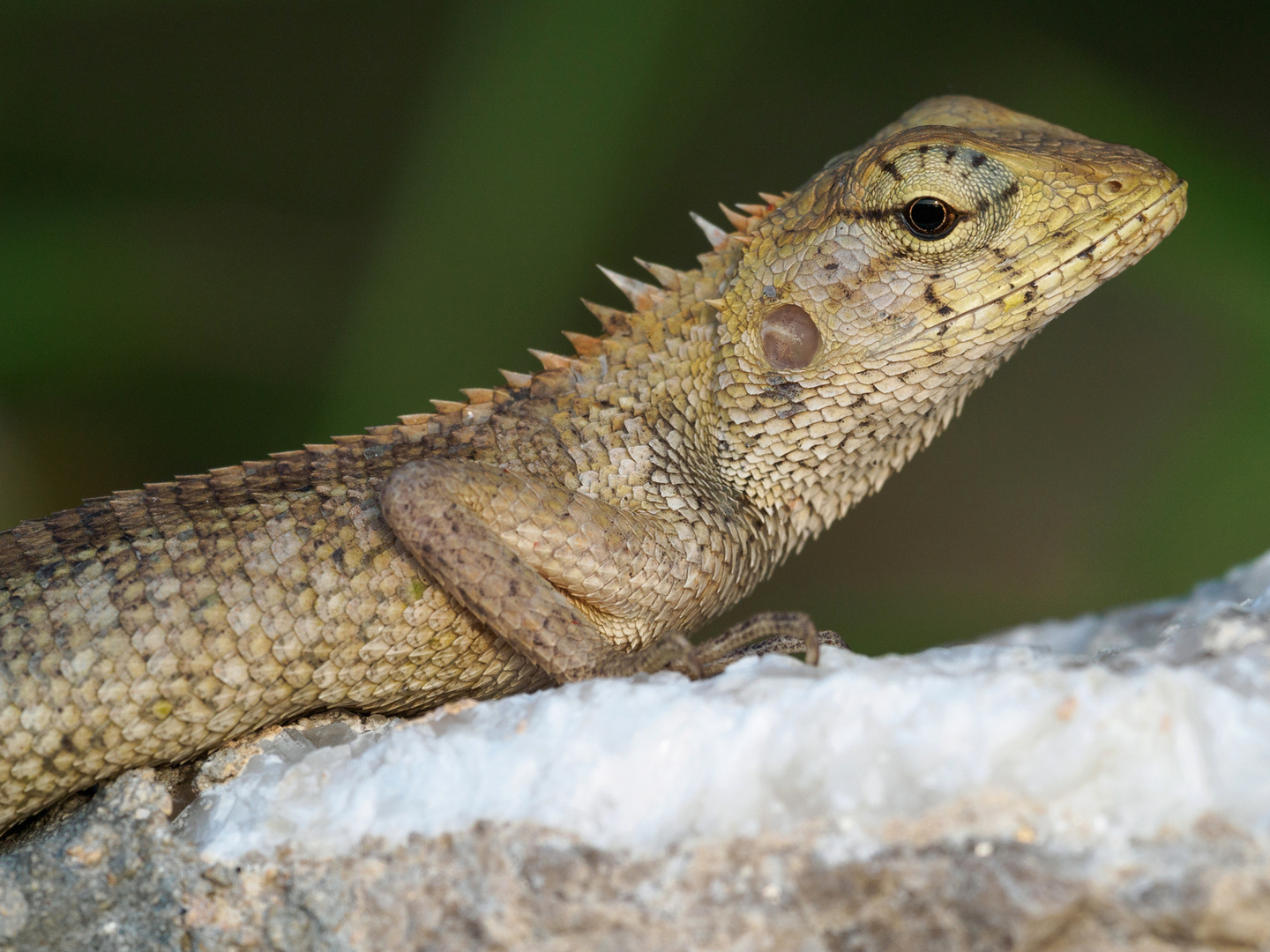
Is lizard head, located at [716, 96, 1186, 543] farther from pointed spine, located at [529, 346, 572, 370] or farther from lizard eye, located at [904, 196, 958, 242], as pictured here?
pointed spine, located at [529, 346, 572, 370]

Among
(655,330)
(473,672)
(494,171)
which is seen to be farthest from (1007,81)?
(473,672)

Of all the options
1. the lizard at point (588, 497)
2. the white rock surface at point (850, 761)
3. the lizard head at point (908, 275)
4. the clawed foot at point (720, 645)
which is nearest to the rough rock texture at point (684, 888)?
the white rock surface at point (850, 761)

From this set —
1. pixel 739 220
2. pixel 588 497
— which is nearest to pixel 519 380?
pixel 588 497

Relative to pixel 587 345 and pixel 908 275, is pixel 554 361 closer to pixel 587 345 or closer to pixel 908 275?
pixel 587 345

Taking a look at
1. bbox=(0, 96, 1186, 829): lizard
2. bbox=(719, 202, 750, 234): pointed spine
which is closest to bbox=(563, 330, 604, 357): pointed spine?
bbox=(0, 96, 1186, 829): lizard

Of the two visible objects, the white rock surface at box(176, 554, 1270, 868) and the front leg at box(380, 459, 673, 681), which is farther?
the front leg at box(380, 459, 673, 681)

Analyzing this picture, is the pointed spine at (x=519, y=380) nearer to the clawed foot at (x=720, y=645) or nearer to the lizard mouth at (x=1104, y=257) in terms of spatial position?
the clawed foot at (x=720, y=645)
